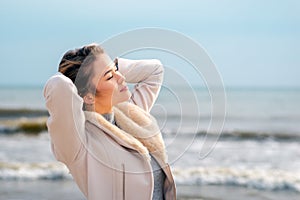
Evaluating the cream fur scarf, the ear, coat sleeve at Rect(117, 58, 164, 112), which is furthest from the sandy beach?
the ear

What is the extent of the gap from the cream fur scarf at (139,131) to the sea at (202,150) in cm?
3

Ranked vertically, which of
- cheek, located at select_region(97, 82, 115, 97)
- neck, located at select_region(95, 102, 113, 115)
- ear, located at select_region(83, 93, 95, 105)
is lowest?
neck, located at select_region(95, 102, 113, 115)

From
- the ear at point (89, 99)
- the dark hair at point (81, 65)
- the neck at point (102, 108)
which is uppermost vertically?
the dark hair at point (81, 65)

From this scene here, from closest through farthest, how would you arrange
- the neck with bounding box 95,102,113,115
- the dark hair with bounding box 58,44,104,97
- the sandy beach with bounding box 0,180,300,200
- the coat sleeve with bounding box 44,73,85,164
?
the coat sleeve with bounding box 44,73,85,164, the dark hair with bounding box 58,44,104,97, the neck with bounding box 95,102,113,115, the sandy beach with bounding box 0,180,300,200

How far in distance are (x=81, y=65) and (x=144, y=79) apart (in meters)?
0.39

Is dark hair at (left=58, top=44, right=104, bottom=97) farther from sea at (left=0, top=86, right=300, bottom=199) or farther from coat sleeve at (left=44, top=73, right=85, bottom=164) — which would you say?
sea at (left=0, top=86, right=300, bottom=199)

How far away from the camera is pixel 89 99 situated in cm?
169

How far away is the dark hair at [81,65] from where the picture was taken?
5.37ft

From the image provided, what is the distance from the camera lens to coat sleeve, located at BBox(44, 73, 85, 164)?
4.93 ft

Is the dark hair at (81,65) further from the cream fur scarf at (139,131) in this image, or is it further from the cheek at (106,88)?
the cream fur scarf at (139,131)

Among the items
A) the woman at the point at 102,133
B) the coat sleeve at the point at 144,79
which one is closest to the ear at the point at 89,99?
the woman at the point at 102,133

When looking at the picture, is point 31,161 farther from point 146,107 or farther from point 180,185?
point 146,107

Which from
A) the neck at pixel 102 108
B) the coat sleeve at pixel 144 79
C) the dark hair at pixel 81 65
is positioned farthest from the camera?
the coat sleeve at pixel 144 79

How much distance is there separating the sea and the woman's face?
0.49 ft
